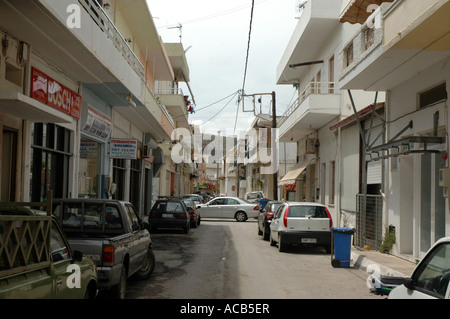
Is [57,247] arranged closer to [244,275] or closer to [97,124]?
[244,275]

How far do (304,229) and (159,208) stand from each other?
7646 mm

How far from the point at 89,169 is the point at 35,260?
12578 mm

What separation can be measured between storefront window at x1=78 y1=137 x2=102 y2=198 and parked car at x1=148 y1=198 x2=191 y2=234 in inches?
127

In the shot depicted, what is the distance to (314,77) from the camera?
83.0ft

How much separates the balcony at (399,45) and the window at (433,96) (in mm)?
570

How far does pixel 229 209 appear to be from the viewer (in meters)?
29.3

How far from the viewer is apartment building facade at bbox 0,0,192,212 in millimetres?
9047

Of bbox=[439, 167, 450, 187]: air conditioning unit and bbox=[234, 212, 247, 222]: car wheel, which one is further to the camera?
bbox=[234, 212, 247, 222]: car wheel

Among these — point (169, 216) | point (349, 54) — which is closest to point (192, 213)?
point (169, 216)

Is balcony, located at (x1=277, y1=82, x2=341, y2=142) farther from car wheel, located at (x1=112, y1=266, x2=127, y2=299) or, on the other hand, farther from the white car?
the white car

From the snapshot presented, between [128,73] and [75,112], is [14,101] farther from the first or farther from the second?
[128,73]

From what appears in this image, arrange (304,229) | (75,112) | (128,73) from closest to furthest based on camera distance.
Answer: (75,112)
(304,229)
(128,73)

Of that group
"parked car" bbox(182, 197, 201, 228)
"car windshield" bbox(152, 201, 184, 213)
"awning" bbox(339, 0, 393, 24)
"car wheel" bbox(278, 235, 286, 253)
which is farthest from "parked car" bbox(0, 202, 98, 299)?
"parked car" bbox(182, 197, 201, 228)

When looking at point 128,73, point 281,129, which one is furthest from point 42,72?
point 281,129
